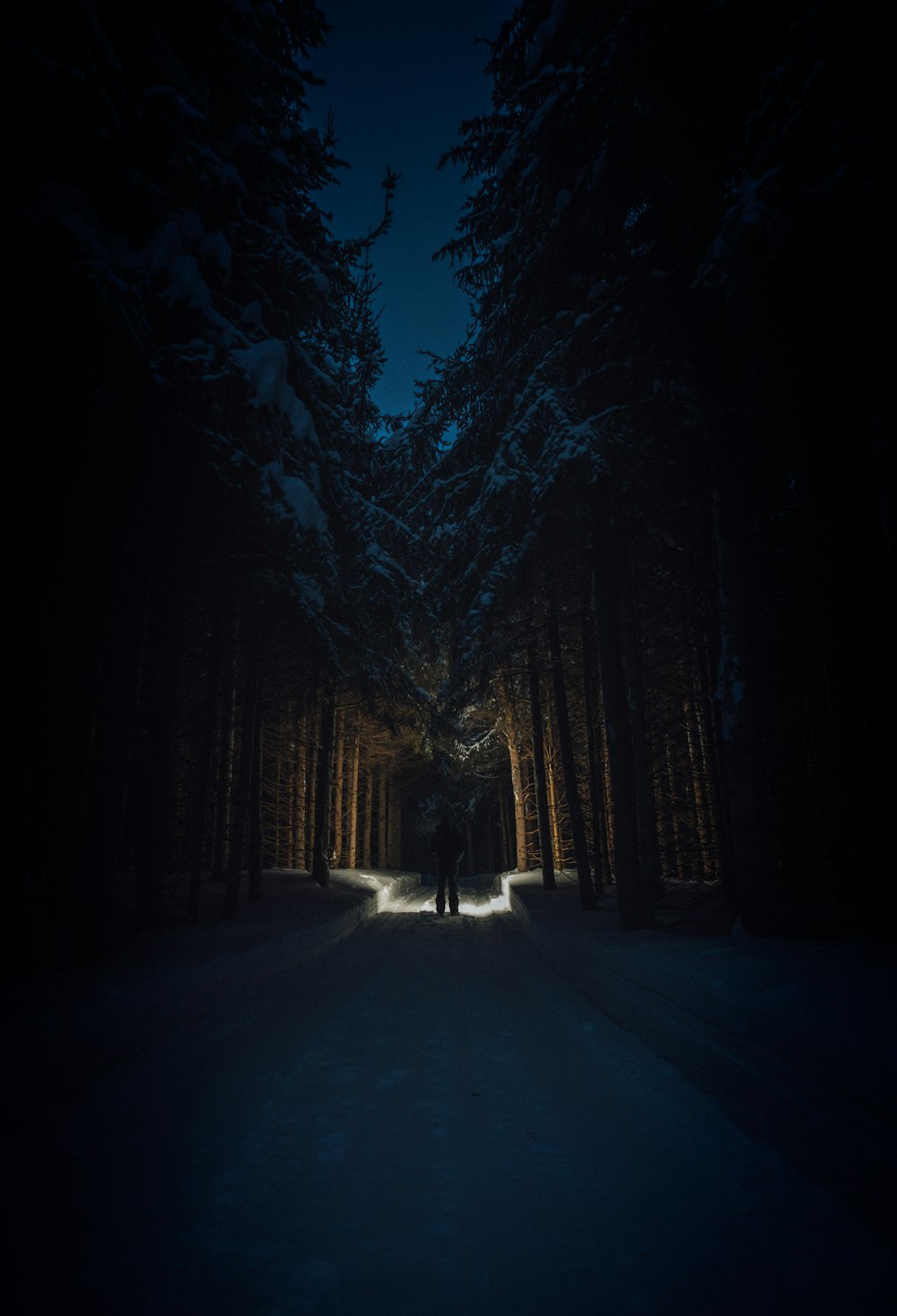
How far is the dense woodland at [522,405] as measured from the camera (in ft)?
17.0

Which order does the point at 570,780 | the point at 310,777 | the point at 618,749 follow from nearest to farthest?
the point at 618,749, the point at 570,780, the point at 310,777

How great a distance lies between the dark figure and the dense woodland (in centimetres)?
412

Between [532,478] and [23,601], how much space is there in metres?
6.78

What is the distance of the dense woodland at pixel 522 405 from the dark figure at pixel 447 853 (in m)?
4.12

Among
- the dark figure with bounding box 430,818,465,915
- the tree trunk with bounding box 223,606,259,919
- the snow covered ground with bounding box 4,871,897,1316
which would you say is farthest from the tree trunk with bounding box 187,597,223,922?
the dark figure with bounding box 430,818,465,915

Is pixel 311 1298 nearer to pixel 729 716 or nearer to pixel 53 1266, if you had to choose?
pixel 53 1266

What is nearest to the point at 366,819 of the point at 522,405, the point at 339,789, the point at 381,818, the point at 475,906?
the point at 381,818

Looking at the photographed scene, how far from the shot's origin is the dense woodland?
5191mm

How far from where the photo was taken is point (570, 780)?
10672 mm

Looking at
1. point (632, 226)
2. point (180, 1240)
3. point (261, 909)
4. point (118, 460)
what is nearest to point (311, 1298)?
point (180, 1240)

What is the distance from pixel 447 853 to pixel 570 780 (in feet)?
16.0

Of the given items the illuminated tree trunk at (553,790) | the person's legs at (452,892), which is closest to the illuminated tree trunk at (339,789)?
the illuminated tree trunk at (553,790)

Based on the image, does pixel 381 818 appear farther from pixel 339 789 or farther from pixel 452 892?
pixel 452 892

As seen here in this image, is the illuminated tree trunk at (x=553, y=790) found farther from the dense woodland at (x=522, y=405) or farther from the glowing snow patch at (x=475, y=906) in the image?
the dense woodland at (x=522, y=405)
